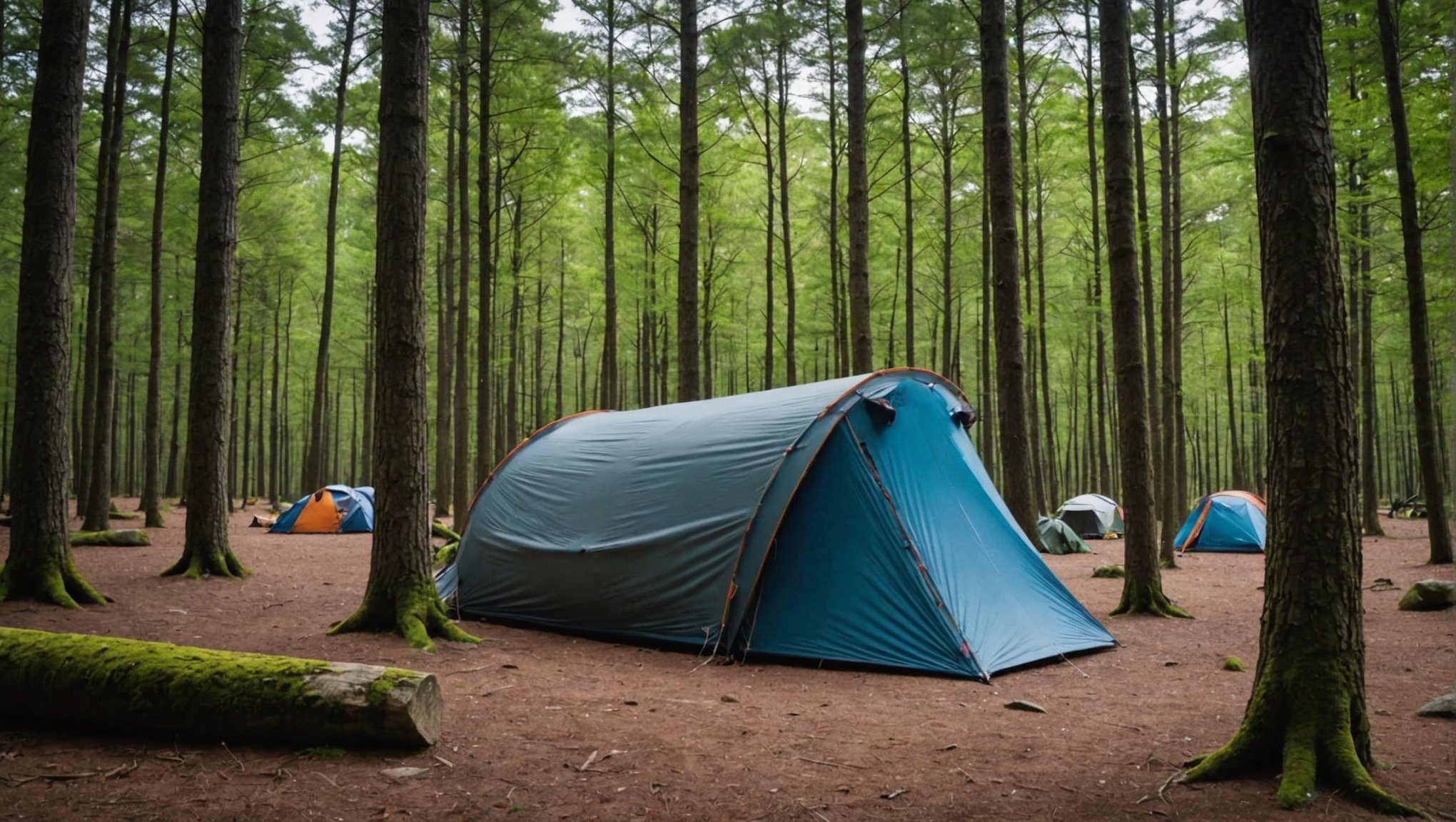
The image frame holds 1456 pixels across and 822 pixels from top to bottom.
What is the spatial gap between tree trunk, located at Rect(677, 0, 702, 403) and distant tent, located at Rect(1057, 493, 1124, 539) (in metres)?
9.66

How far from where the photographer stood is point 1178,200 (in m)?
15.7

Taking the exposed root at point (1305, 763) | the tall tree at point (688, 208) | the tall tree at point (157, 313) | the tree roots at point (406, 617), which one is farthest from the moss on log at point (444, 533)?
the exposed root at point (1305, 763)

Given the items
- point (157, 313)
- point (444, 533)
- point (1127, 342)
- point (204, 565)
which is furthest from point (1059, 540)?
point (157, 313)

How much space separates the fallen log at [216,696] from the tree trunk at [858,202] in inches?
323

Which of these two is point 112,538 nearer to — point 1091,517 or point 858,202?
point 858,202

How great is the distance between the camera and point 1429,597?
8234 millimetres

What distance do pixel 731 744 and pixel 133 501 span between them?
92.8 feet

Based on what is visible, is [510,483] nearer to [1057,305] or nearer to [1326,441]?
[1326,441]

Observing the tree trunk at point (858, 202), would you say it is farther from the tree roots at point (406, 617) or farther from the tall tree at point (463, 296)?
the tree roots at point (406, 617)

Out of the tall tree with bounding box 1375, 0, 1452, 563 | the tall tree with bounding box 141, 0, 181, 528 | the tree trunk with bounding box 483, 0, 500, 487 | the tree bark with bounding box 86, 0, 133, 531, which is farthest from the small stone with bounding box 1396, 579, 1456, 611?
the tall tree with bounding box 141, 0, 181, 528

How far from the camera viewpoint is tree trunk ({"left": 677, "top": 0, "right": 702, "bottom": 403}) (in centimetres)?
1181

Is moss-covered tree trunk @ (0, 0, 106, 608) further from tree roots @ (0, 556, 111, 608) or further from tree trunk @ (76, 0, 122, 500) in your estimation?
tree trunk @ (76, 0, 122, 500)

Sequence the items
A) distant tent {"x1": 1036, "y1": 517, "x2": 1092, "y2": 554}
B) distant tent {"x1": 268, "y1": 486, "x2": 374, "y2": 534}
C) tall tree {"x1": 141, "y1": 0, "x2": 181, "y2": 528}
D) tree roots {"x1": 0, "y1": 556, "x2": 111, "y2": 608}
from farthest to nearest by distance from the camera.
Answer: distant tent {"x1": 268, "y1": 486, "x2": 374, "y2": 534} → distant tent {"x1": 1036, "y1": 517, "x2": 1092, "y2": 554} → tall tree {"x1": 141, "y1": 0, "x2": 181, "y2": 528} → tree roots {"x1": 0, "y1": 556, "x2": 111, "y2": 608}

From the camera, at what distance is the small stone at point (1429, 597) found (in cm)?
812
